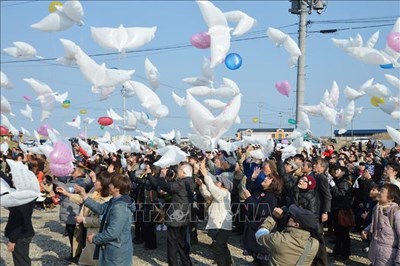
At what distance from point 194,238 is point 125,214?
3597 mm

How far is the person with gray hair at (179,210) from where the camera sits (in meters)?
5.53

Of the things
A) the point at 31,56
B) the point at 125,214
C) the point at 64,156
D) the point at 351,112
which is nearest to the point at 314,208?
the point at 125,214

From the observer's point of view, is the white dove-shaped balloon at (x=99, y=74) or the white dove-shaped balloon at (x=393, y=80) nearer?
the white dove-shaped balloon at (x=99, y=74)

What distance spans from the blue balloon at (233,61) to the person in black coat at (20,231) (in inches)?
149

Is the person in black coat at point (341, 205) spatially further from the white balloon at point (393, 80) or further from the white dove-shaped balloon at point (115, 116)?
the white dove-shaped balloon at point (115, 116)

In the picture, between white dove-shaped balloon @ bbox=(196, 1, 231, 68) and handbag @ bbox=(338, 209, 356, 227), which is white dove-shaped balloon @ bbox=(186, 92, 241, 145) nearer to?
white dove-shaped balloon @ bbox=(196, 1, 231, 68)

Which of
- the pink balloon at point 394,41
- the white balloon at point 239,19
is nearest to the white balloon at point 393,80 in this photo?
the pink balloon at point 394,41

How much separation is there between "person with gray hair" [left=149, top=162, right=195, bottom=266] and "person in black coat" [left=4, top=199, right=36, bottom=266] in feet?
5.42

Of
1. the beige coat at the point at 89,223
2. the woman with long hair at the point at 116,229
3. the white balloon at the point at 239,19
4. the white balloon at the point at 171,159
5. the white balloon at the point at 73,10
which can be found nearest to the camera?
the woman with long hair at the point at 116,229

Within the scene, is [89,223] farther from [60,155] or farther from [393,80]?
[393,80]

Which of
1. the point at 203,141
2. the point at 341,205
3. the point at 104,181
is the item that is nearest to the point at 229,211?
the point at 203,141

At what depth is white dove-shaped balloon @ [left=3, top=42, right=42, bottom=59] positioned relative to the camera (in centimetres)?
575

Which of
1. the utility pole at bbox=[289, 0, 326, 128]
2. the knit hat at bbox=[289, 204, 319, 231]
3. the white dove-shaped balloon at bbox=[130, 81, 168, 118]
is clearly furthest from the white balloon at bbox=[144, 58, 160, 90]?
the utility pole at bbox=[289, 0, 326, 128]

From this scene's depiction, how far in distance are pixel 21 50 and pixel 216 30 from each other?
2.67 meters
